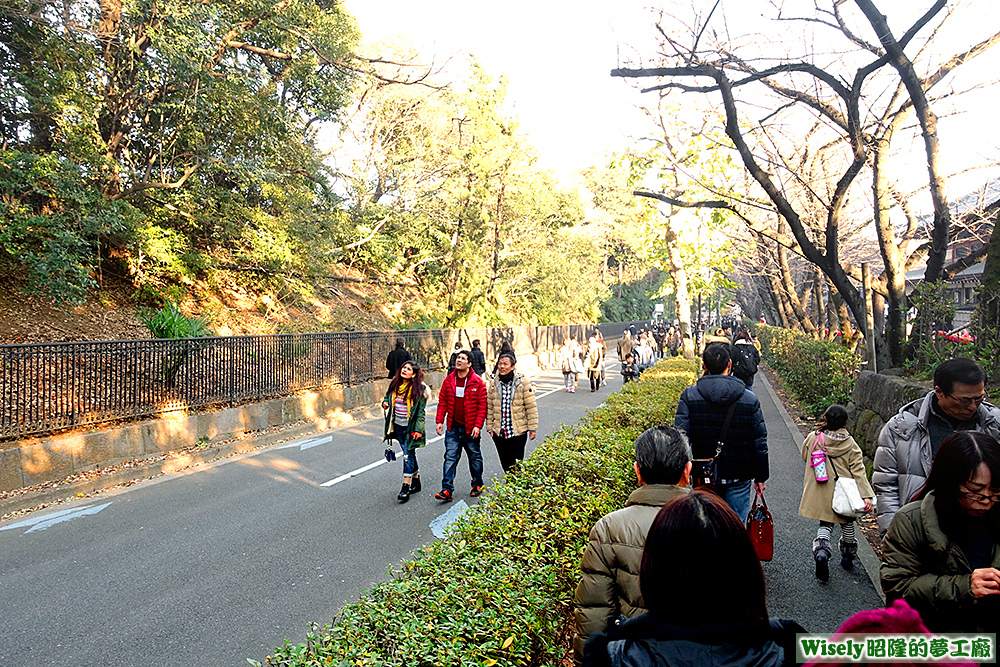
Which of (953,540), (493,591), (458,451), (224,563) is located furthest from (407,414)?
(953,540)

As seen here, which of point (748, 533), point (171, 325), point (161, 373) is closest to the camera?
point (748, 533)

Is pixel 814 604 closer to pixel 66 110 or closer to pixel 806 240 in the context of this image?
pixel 806 240

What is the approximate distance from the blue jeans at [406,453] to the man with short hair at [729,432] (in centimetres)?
375

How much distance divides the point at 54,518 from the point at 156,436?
2705 millimetres

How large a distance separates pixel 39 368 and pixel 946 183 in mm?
12694

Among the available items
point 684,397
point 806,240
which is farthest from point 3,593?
point 806,240

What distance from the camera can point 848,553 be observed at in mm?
5242

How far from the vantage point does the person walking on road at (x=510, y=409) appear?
7.05m

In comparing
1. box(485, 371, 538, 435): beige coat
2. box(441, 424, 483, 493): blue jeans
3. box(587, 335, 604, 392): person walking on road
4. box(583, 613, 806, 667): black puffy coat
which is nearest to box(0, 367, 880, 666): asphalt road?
box(441, 424, 483, 493): blue jeans

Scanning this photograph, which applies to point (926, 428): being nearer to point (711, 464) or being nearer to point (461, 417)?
point (711, 464)

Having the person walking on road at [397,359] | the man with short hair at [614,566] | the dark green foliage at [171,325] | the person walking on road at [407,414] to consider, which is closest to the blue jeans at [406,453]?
the person walking on road at [407,414]

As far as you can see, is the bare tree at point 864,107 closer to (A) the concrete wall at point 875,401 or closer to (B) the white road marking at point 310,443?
(A) the concrete wall at point 875,401

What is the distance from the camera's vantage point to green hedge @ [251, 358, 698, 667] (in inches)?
91.9

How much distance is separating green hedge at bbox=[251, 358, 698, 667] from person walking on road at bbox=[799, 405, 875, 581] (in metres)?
1.70
